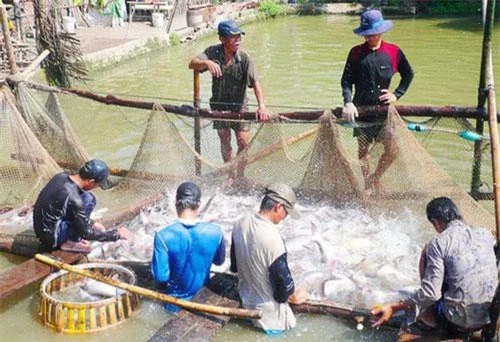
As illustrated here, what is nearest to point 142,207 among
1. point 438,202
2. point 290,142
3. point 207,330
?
point 290,142

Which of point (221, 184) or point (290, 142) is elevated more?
point (290, 142)

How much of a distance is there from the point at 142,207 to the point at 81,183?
1.36 metres

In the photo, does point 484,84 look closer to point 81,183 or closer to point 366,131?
point 366,131

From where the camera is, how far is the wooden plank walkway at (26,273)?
18.4 ft

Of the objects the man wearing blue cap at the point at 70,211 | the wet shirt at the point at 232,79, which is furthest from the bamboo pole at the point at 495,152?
the man wearing blue cap at the point at 70,211

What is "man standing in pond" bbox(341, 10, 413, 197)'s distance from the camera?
6555mm

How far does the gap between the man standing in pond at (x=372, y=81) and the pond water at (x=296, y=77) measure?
1.42 metres

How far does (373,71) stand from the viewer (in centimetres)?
673

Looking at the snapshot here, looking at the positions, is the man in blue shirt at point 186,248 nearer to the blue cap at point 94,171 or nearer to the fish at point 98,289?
the fish at point 98,289

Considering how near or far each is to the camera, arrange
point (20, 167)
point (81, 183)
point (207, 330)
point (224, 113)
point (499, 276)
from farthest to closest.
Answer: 1. point (20, 167)
2. point (224, 113)
3. point (81, 183)
4. point (207, 330)
5. point (499, 276)

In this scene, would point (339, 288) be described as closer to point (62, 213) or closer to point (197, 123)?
point (62, 213)

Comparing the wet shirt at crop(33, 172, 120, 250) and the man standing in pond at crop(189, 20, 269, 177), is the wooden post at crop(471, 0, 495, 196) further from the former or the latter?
the wet shirt at crop(33, 172, 120, 250)

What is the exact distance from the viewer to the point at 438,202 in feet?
15.1

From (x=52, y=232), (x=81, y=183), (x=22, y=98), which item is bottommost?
(x=52, y=232)
